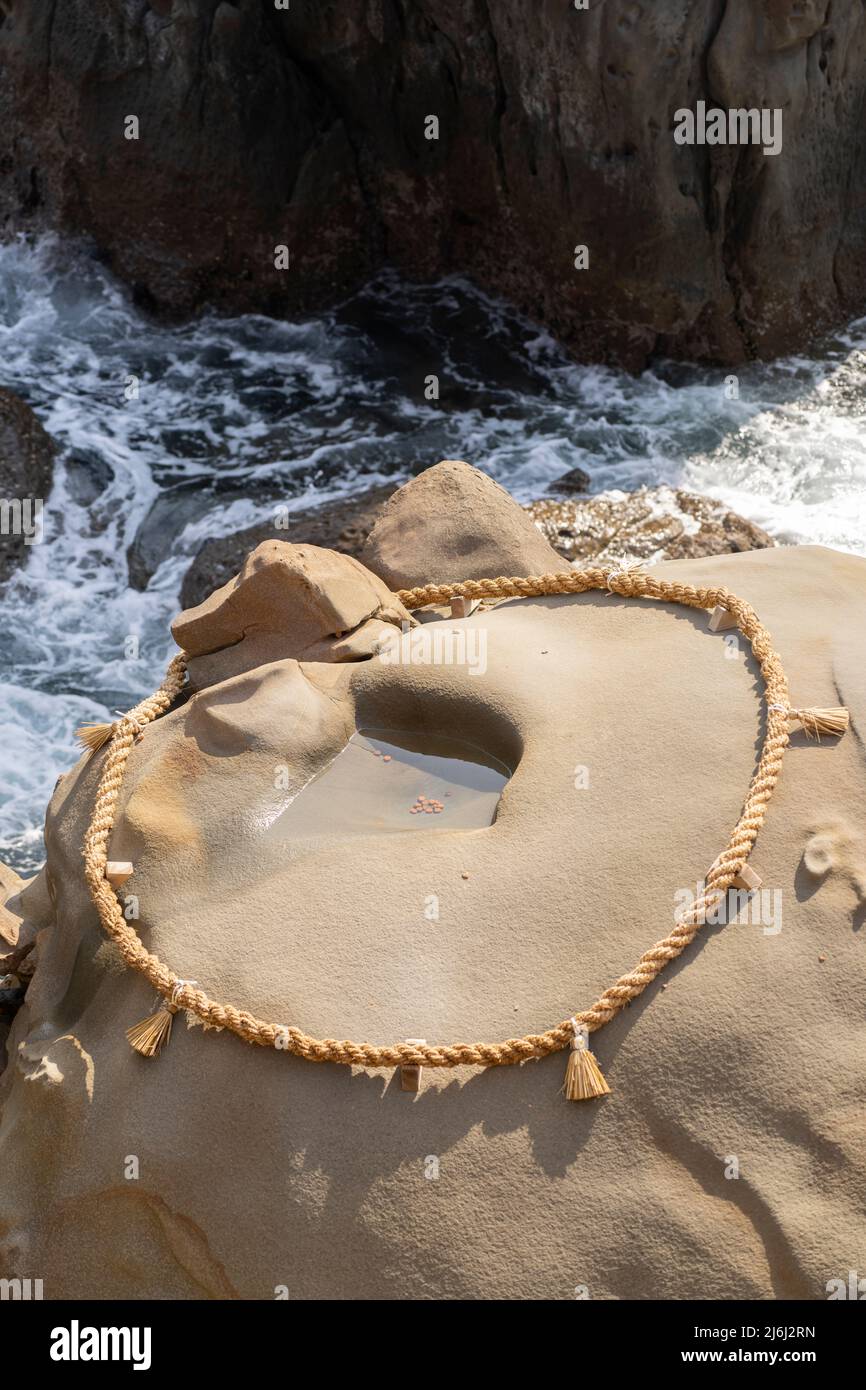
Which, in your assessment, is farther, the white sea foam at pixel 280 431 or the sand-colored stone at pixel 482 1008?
the white sea foam at pixel 280 431

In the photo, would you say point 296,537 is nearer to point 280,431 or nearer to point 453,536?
point 280,431

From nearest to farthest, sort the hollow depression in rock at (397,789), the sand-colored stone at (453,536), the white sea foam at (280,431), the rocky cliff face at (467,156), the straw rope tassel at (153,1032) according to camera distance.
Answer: the straw rope tassel at (153,1032), the hollow depression in rock at (397,789), the sand-colored stone at (453,536), the white sea foam at (280,431), the rocky cliff face at (467,156)

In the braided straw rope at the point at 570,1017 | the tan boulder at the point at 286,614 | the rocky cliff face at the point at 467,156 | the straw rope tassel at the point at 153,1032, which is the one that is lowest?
the straw rope tassel at the point at 153,1032

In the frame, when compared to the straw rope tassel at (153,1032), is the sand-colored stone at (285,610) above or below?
above

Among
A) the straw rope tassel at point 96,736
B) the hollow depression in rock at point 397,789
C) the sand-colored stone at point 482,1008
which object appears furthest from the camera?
the straw rope tassel at point 96,736

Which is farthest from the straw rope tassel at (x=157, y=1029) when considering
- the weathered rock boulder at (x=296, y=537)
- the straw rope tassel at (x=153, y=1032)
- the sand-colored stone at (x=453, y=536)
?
the weathered rock boulder at (x=296, y=537)

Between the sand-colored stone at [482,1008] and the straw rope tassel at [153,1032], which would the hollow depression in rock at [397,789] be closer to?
the sand-colored stone at [482,1008]

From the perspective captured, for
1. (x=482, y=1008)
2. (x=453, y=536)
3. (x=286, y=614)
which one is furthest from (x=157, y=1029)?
(x=453, y=536)
